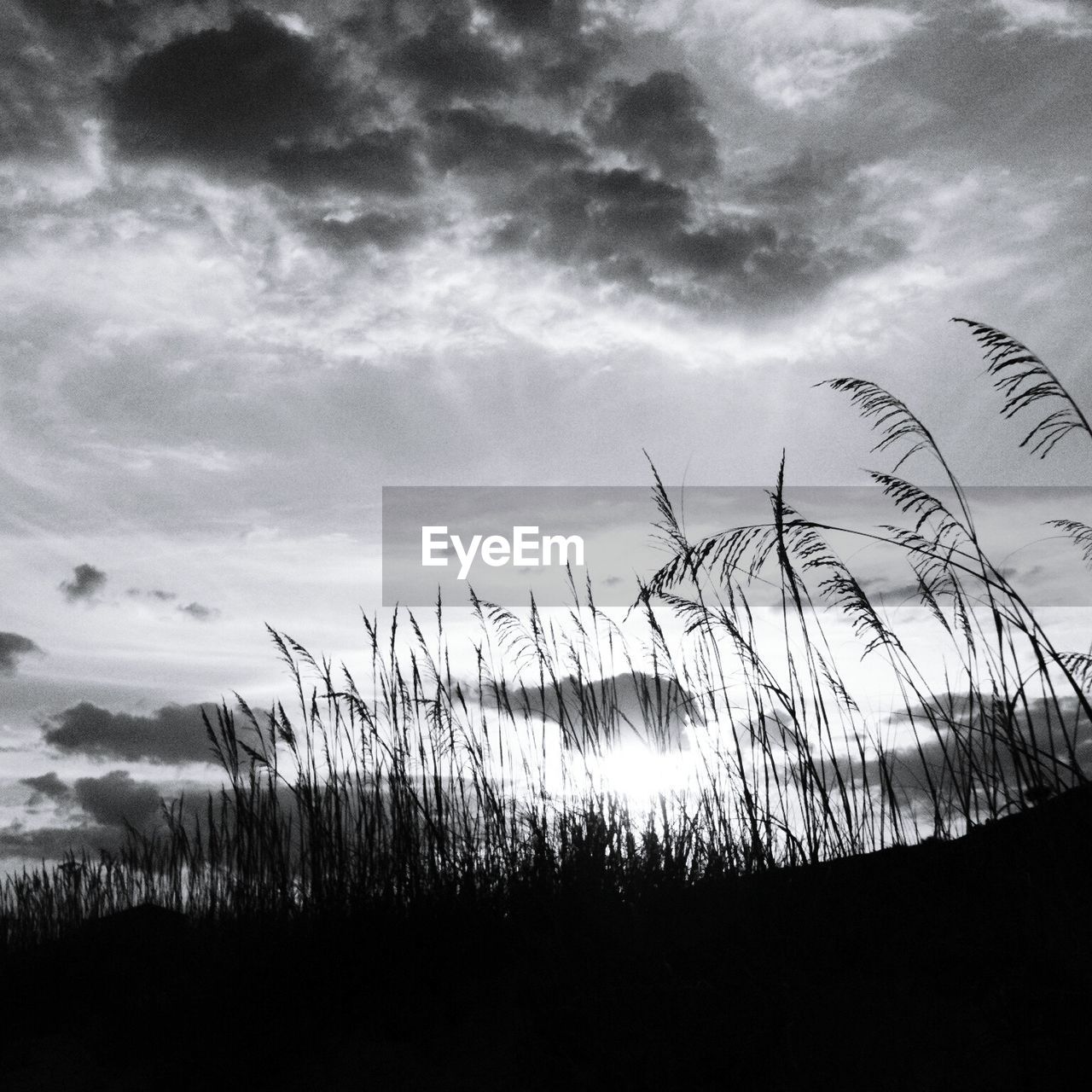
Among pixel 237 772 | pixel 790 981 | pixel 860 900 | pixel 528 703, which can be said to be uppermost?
pixel 528 703

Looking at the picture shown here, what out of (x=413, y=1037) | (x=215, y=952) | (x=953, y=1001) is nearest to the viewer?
(x=953, y=1001)

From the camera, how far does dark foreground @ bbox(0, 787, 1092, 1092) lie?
93.6 inches

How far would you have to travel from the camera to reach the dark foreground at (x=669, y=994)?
238 cm

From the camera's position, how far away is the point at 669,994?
2.61m

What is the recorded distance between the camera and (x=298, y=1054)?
3.07m

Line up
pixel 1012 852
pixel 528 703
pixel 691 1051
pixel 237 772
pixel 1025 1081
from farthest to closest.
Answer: pixel 528 703 → pixel 237 772 → pixel 1012 852 → pixel 691 1051 → pixel 1025 1081

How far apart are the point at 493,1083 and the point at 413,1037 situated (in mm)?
454

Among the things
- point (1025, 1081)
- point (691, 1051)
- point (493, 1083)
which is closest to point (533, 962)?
point (493, 1083)

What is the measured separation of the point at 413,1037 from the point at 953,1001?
1.74 m

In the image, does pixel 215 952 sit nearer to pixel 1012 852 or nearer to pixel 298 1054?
pixel 298 1054

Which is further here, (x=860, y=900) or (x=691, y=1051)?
(x=860, y=900)

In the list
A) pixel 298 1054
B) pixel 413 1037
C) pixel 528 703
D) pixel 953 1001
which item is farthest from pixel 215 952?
pixel 953 1001

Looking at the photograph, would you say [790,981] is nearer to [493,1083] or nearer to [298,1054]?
[493,1083]

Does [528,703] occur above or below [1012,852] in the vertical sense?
above
